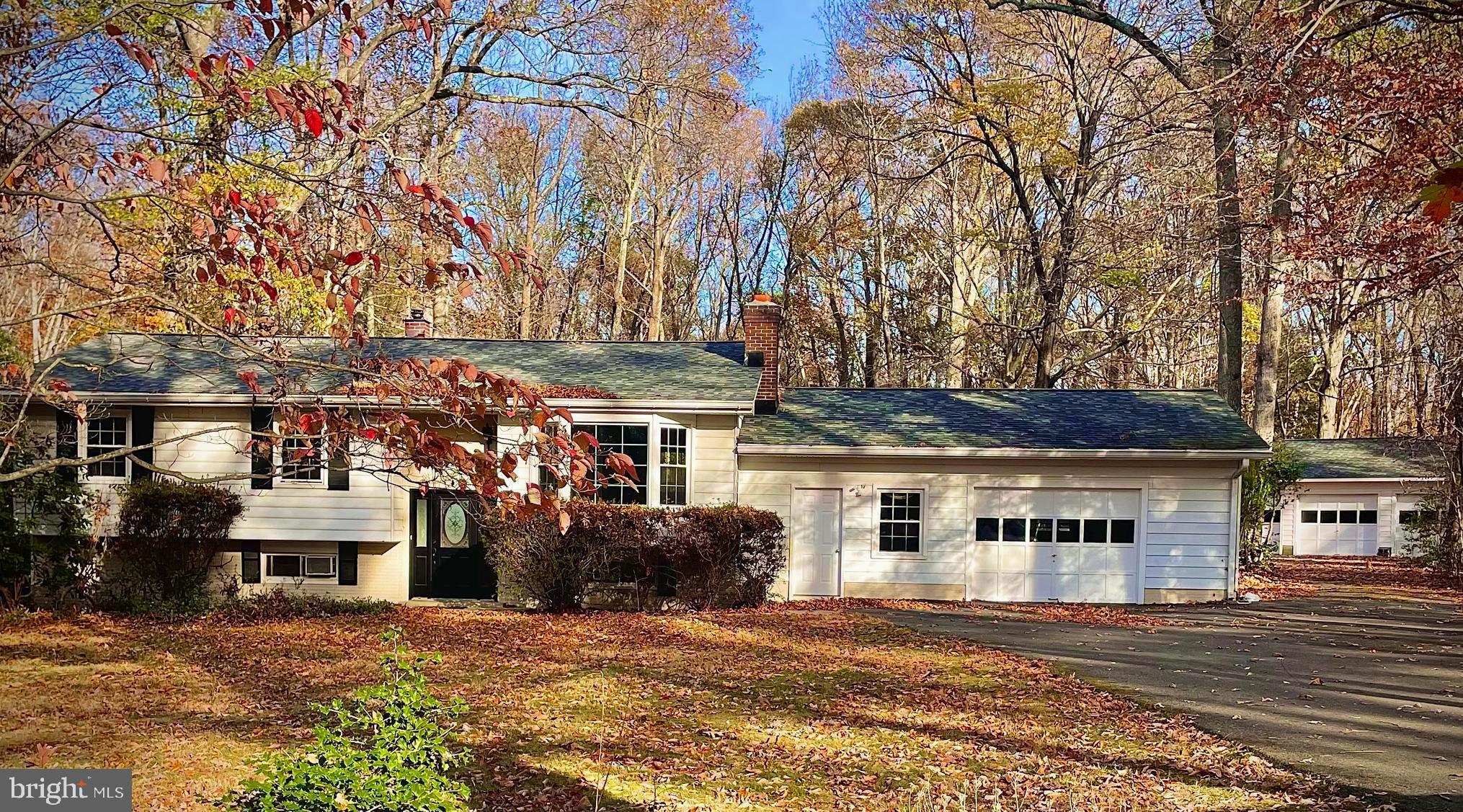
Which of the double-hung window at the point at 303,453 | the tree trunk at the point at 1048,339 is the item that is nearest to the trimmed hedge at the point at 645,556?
the double-hung window at the point at 303,453

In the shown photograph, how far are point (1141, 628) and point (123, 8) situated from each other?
15239mm

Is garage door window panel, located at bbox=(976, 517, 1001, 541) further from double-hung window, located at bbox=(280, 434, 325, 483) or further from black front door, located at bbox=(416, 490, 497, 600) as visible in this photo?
double-hung window, located at bbox=(280, 434, 325, 483)

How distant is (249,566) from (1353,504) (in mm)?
31448

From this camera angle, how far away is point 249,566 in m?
17.1

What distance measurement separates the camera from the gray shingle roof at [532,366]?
16406 mm

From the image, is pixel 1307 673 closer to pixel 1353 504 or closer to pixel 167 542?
pixel 167 542

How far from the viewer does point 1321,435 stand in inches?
1535

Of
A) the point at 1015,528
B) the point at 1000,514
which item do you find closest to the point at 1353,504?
the point at 1015,528

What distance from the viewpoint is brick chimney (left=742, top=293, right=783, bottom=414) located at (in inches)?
753

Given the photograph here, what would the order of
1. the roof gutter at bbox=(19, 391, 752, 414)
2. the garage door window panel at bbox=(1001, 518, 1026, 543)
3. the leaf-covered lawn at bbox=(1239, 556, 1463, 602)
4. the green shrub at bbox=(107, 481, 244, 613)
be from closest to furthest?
1. the green shrub at bbox=(107, 481, 244, 613)
2. the roof gutter at bbox=(19, 391, 752, 414)
3. the garage door window panel at bbox=(1001, 518, 1026, 543)
4. the leaf-covered lawn at bbox=(1239, 556, 1463, 602)

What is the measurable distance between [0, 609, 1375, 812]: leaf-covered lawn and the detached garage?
13.4 ft

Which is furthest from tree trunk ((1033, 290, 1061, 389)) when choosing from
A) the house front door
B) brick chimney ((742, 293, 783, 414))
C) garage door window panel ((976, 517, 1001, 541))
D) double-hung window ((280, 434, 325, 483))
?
double-hung window ((280, 434, 325, 483))

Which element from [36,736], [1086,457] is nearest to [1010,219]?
[1086,457]

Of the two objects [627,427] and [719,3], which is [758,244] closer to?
[719,3]
